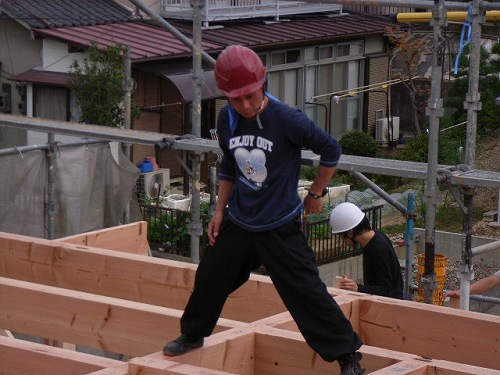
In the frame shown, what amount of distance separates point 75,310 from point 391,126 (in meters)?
17.7

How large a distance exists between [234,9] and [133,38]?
3812mm

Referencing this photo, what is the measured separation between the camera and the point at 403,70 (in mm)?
24203

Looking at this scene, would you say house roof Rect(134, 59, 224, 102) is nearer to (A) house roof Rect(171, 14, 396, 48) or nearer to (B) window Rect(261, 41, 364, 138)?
(A) house roof Rect(171, 14, 396, 48)

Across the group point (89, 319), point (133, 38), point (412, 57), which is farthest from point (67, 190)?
point (412, 57)

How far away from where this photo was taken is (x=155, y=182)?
16.6 metres

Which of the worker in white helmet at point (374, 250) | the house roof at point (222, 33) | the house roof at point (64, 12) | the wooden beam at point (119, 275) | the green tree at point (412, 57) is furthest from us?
the green tree at point (412, 57)

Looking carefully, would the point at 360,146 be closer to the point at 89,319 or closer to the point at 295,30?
the point at 295,30

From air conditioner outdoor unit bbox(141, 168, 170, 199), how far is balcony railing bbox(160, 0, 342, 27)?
4.01 metres

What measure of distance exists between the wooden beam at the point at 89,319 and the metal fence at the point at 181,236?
7.55 m

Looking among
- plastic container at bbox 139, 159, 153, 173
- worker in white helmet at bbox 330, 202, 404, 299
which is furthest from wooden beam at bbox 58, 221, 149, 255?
plastic container at bbox 139, 159, 153, 173

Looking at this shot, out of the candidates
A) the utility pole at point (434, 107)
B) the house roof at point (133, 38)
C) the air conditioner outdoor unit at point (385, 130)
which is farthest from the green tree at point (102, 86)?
the utility pole at point (434, 107)

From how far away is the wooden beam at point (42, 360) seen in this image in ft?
15.1

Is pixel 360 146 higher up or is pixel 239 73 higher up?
pixel 239 73

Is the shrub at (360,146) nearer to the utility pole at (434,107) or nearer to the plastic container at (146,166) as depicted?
the plastic container at (146,166)
